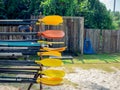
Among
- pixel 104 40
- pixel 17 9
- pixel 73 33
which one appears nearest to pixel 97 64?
pixel 73 33

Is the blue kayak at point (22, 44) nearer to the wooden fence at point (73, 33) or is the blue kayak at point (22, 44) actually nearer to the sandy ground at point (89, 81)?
the sandy ground at point (89, 81)

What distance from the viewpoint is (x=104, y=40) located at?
16766mm

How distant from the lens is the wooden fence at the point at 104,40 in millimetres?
16578

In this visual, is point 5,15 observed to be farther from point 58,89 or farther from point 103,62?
point 58,89

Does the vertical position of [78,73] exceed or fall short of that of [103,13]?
it falls short

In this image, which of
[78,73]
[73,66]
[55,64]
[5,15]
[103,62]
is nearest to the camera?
[55,64]

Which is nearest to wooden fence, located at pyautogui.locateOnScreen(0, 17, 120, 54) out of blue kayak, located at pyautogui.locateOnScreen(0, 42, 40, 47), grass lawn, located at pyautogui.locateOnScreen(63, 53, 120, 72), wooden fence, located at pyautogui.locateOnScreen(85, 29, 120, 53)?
wooden fence, located at pyautogui.locateOnScreen(85, 29, 120, 53)

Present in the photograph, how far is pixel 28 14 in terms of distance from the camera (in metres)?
19.7

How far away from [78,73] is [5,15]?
33.6ft

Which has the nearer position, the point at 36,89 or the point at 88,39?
the point at 36,89

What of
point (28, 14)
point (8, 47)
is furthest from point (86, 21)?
point (8, 47)

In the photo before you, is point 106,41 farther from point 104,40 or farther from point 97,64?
point 97,64

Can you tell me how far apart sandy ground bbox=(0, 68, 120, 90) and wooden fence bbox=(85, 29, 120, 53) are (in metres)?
5.68

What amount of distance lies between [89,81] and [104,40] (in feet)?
25.9
